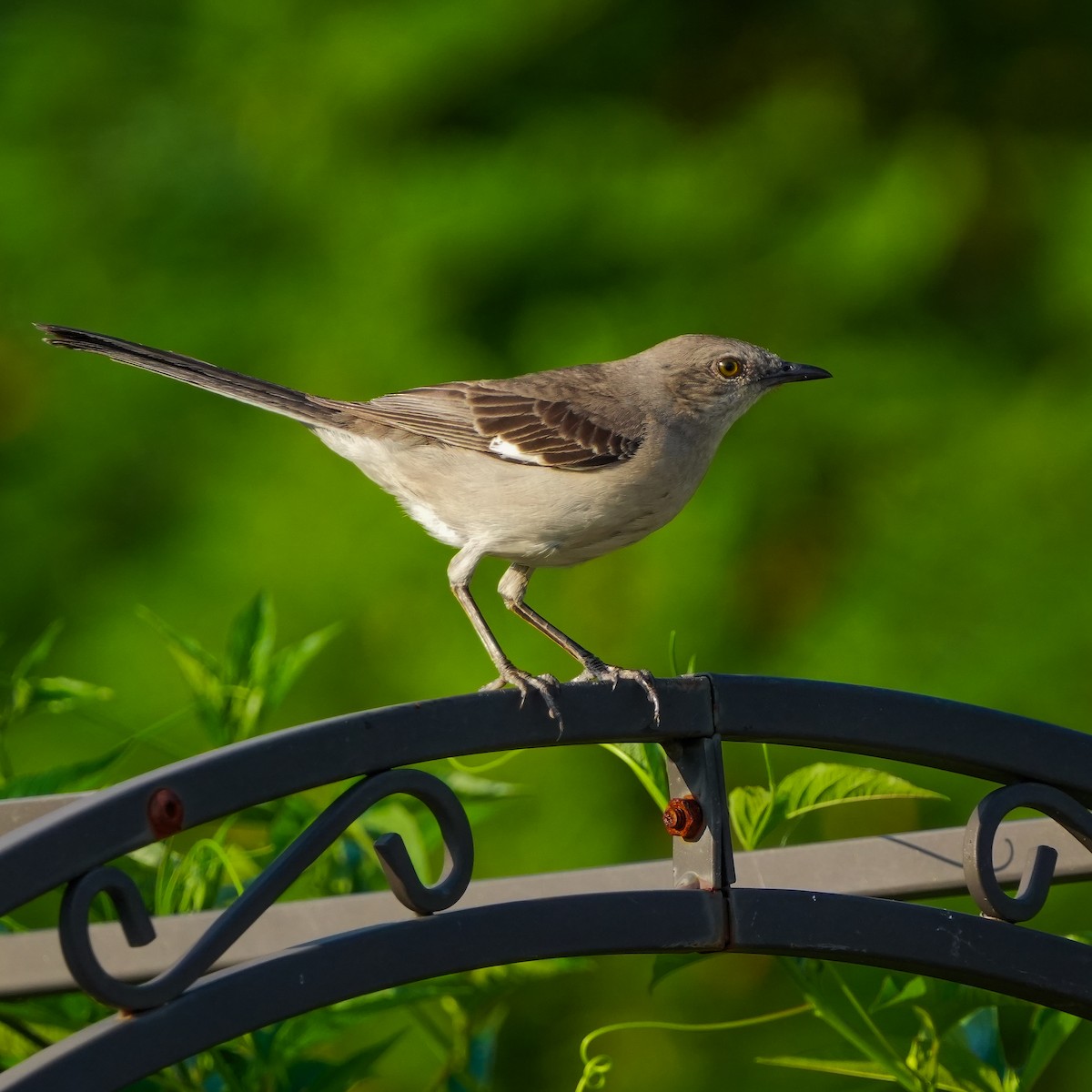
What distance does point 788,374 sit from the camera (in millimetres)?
3580

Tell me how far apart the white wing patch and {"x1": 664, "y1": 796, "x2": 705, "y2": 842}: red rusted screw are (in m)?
1.50

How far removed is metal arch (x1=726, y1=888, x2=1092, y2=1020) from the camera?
1786 millimetres

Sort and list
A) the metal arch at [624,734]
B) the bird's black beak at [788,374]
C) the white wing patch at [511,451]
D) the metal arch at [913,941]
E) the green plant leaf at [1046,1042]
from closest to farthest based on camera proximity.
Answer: the metal arch at [624,734] < the metal arch at [913,941] < the green plant leaf at [1046,1042] < the white wing patch at [511,451] < the bird's black beak at [788,374]

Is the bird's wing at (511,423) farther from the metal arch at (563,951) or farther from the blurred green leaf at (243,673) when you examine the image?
the metal arch at (563,951)

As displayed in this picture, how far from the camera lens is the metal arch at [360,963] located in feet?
4.58

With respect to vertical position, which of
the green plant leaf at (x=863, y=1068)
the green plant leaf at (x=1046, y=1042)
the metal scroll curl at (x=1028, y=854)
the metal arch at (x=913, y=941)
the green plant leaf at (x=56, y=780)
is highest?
the green plant leaf at (x=56, y=780)

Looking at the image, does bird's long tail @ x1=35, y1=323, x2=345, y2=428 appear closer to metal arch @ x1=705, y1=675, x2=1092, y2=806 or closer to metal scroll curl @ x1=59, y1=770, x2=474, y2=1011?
metal scroll curl @ x1=59, y1=770, x2=474, y2=1011

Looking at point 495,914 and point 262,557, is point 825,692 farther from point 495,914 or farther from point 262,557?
point 262,557

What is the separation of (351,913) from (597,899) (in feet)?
1.77

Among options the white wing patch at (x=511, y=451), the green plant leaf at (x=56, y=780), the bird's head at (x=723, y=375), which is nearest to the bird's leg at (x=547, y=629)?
the white wing patch at (x=511, y=451)

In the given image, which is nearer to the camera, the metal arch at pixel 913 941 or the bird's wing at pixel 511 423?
the metal arch at pixel 913 941

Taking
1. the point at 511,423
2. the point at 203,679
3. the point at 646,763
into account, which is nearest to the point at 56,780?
the point at 203,679

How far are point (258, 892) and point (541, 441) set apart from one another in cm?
194

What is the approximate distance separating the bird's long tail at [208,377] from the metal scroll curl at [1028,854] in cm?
169
